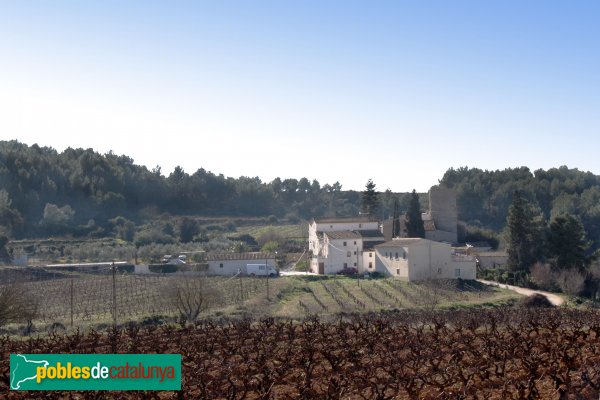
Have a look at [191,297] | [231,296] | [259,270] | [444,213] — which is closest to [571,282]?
[444,213]

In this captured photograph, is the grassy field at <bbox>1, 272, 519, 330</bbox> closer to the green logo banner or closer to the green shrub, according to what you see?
the green shrub

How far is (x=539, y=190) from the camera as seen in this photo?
86.3 metres

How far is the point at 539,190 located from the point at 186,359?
78.7 meters

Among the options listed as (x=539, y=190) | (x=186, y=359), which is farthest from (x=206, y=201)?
(x=186, y=359)

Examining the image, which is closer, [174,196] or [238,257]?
[238,257]

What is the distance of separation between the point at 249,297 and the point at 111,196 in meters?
46.9

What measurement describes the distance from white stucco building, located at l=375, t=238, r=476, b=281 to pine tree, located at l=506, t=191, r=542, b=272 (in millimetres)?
3804

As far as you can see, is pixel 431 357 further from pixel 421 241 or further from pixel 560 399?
pixel 421 241

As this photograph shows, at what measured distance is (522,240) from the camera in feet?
150

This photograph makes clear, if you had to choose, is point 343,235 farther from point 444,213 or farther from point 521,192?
point 521,192

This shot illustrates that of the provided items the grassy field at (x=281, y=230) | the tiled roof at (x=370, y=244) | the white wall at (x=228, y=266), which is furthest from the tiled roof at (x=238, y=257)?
the grassy field at (x=281, y=230)

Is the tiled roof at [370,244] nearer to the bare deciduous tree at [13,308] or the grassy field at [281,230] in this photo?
the grassy field at [281,230]

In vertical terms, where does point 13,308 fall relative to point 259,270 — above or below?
above

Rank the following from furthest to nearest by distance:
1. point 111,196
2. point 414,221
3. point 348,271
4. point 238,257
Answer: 1. point 111,196
2. point 414,221
3. point 238,257
4. point 348,271
